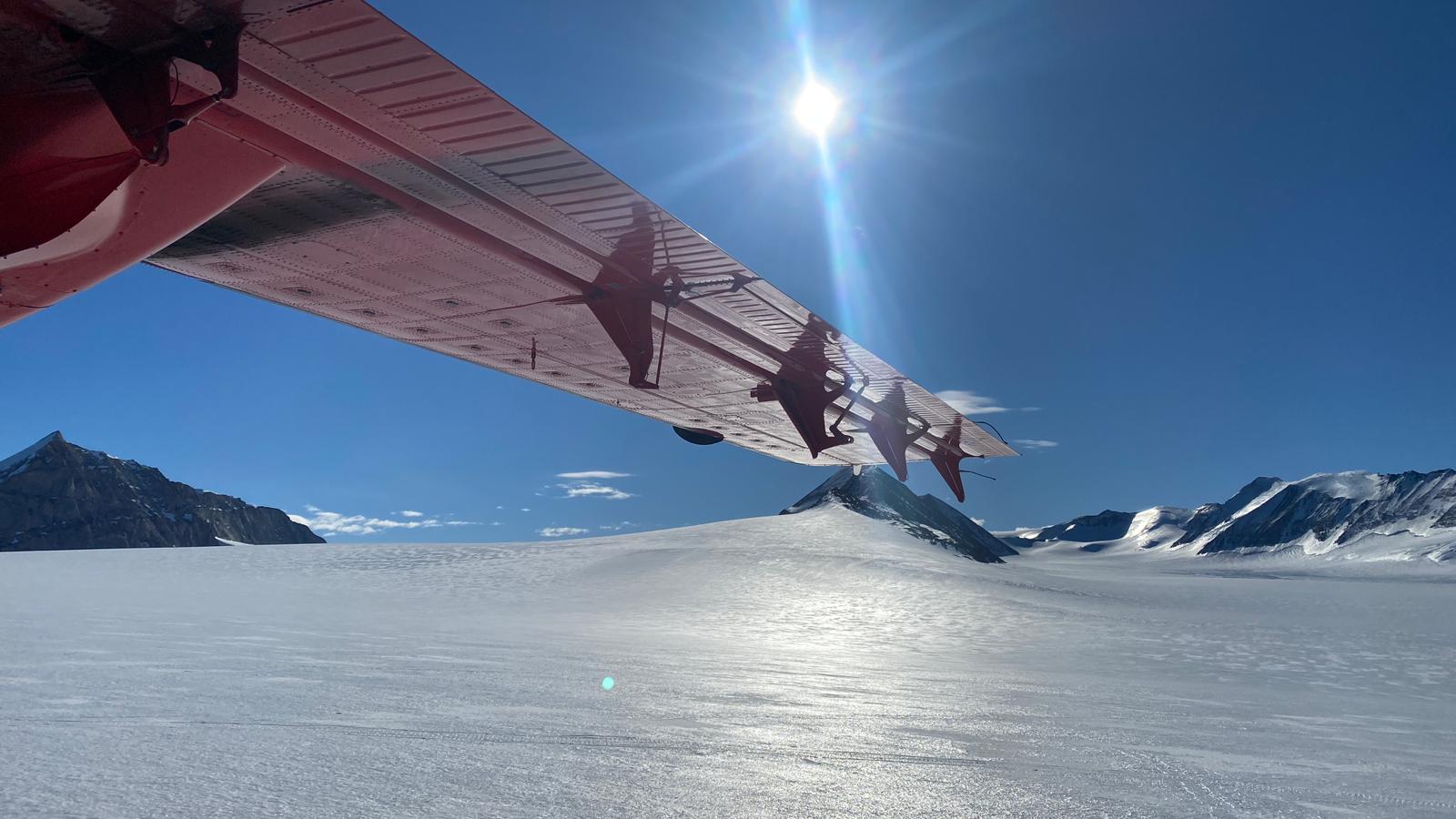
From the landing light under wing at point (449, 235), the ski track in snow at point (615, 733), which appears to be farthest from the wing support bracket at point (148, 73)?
the ski track in snow at point (615, 733)

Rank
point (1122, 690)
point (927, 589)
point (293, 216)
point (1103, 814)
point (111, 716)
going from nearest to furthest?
point (1103, 814) → point (111, 716) → point (293, 216) → point (1122, 690) → point (927, 589)

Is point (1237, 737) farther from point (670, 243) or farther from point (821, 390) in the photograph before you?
point (821, 390)

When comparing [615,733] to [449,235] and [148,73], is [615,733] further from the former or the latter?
[449,235]

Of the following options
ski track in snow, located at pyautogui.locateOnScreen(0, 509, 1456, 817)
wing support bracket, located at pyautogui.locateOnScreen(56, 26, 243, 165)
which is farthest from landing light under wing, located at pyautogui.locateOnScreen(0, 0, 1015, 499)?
ski track in snow, located at pyautogui.locateOnScreen(0, 509, 1456, 817)

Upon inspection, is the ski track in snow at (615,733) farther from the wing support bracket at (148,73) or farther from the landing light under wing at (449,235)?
the landing light under wing at (449,235)

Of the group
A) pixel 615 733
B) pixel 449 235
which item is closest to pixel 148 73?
pixel 449 235

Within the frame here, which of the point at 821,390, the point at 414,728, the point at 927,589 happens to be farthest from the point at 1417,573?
the point at 414,728

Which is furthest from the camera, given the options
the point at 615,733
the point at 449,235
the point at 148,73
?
the point at 449,235

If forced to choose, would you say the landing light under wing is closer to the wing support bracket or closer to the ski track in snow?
the wing support bracket
